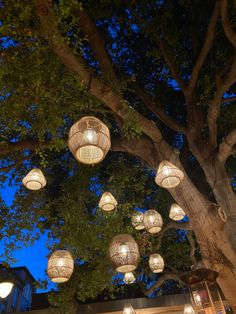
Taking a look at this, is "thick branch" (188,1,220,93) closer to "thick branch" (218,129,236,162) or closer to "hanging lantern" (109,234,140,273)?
"thick branch" (218,129,236,162)

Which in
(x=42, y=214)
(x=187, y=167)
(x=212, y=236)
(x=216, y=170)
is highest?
(x=187, y=167)

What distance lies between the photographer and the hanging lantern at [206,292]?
173 inches

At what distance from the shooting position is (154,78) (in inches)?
303

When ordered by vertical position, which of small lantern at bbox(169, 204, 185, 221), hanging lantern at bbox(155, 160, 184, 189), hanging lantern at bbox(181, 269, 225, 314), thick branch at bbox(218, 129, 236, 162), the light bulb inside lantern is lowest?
hanging lantern at bbox(181, 269, 225, 314)

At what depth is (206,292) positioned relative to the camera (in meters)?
4.48

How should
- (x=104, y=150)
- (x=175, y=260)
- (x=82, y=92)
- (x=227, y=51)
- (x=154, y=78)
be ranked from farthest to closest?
(x=175, y=260), (x=154, y=78), (x=227, y=51), (x=82, y=92), (x=104, y=150)

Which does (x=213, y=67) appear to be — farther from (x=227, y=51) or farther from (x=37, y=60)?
(x=37, y=60)

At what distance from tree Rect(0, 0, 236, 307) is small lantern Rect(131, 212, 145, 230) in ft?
5.73

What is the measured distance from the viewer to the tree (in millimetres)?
4590

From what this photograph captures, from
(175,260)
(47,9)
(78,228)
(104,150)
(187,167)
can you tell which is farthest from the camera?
(175,260)

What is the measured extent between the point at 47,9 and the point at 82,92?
1563 millimetres

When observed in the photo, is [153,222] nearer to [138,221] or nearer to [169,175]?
[138,221]

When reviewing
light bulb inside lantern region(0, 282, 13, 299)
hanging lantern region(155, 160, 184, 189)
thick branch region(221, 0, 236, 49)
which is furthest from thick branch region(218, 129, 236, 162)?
light bulb inside lantern region(0, 282, 13, 299)

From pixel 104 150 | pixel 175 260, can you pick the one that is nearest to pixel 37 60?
pixel 104 150
